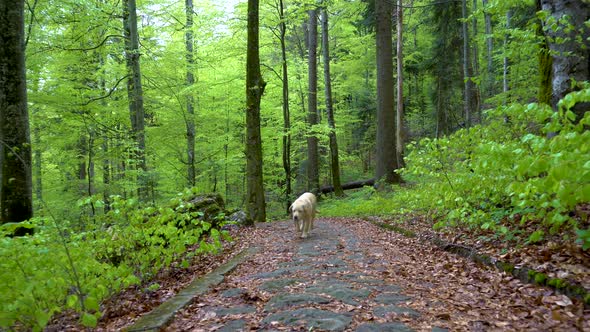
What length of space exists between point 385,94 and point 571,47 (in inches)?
371

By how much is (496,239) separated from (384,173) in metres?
9.30

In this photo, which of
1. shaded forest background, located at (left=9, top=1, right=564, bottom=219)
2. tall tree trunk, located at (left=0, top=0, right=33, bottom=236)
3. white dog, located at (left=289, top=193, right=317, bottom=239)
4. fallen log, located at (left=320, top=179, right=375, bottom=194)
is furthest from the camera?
fallen log, located at (left=320, top=179, right=375, bottom=194)

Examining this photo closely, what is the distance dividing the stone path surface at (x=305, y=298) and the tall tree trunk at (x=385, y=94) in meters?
8.56

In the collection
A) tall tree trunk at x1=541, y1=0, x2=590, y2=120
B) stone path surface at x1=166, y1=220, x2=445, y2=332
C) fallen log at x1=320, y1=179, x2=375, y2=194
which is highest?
tall tree trunk at x1=541, y1=0, x2=590, y2=120

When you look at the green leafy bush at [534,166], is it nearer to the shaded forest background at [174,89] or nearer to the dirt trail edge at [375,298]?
the dirt trail edge at [375,298]

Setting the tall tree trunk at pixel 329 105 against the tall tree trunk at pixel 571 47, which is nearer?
the tall tree trunk at pixel 571 47

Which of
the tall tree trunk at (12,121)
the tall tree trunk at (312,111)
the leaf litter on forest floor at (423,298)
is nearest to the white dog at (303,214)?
the leaf litter on forest floor at (423,298)

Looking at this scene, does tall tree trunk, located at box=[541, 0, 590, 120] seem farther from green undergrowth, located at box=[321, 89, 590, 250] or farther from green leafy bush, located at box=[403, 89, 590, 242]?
green leafy bush, located at box=[403, 89, 590, 242]

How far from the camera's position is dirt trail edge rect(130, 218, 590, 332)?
110 inches

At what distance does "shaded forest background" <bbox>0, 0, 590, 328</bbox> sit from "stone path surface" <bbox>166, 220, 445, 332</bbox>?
2.57ft

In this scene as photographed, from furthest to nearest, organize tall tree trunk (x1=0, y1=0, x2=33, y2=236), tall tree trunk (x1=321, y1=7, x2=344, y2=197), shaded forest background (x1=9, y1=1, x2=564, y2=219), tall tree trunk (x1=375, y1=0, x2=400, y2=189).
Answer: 1. tall tree trunk (x1=321, y1=7, x2=344, y2=197)
2. tall tree trunk (x1=375, y1=0, x2=400, y2=189)
3. shaded forest background (x1=9, y1=1, x2=564, y2=219)
4. tall tree trunk (x1=0, y1=0, x2=33, y2=236)

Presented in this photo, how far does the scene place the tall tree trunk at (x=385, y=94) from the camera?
44.3 feet

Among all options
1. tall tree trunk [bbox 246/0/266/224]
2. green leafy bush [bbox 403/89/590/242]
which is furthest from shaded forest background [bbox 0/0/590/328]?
tall tree trunk [bbox 246/0/266/224]

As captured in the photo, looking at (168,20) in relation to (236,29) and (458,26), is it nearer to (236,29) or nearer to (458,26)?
(236,29)
